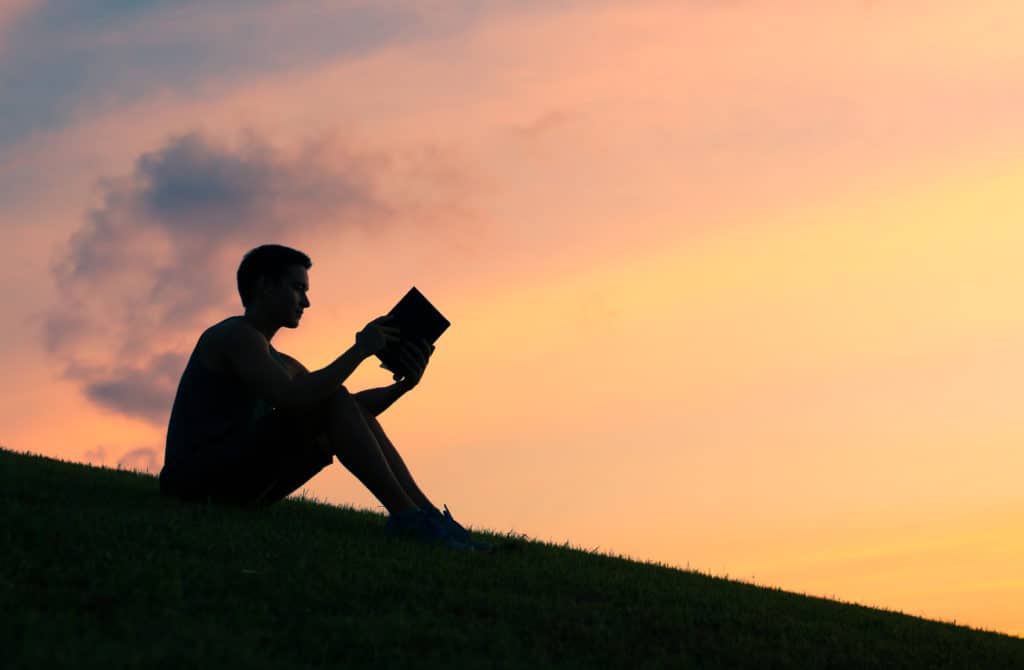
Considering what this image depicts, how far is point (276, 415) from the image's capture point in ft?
34.1

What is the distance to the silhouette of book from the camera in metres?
10.8

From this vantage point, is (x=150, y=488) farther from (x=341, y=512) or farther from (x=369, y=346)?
(x=369, y=346)

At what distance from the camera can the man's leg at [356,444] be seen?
409 inches

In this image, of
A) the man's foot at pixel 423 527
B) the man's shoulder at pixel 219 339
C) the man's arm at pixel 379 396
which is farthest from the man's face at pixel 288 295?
the man's foot at pixel 423 527

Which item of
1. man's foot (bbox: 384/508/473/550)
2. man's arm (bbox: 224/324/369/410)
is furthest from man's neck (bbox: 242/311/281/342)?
man's foot (bbox: 384/508/473/550)

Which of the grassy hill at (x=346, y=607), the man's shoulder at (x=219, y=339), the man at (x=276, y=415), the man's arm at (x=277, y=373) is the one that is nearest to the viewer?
the grassy hill at (x=346, y=607)

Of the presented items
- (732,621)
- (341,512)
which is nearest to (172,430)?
(341,512)

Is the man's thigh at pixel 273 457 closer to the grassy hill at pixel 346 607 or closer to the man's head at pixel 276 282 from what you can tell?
the grassy hill at pixel 346 607

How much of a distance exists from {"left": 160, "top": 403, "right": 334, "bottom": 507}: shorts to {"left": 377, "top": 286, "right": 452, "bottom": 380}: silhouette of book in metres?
0.83

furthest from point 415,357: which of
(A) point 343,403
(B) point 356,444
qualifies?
(B) point 356,444

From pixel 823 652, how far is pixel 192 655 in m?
4.97

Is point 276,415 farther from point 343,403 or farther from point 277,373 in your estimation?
point 343,403

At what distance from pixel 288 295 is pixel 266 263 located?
1.17 feet

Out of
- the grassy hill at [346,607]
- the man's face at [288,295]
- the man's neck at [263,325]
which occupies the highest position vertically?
the man's face at [288,295]
